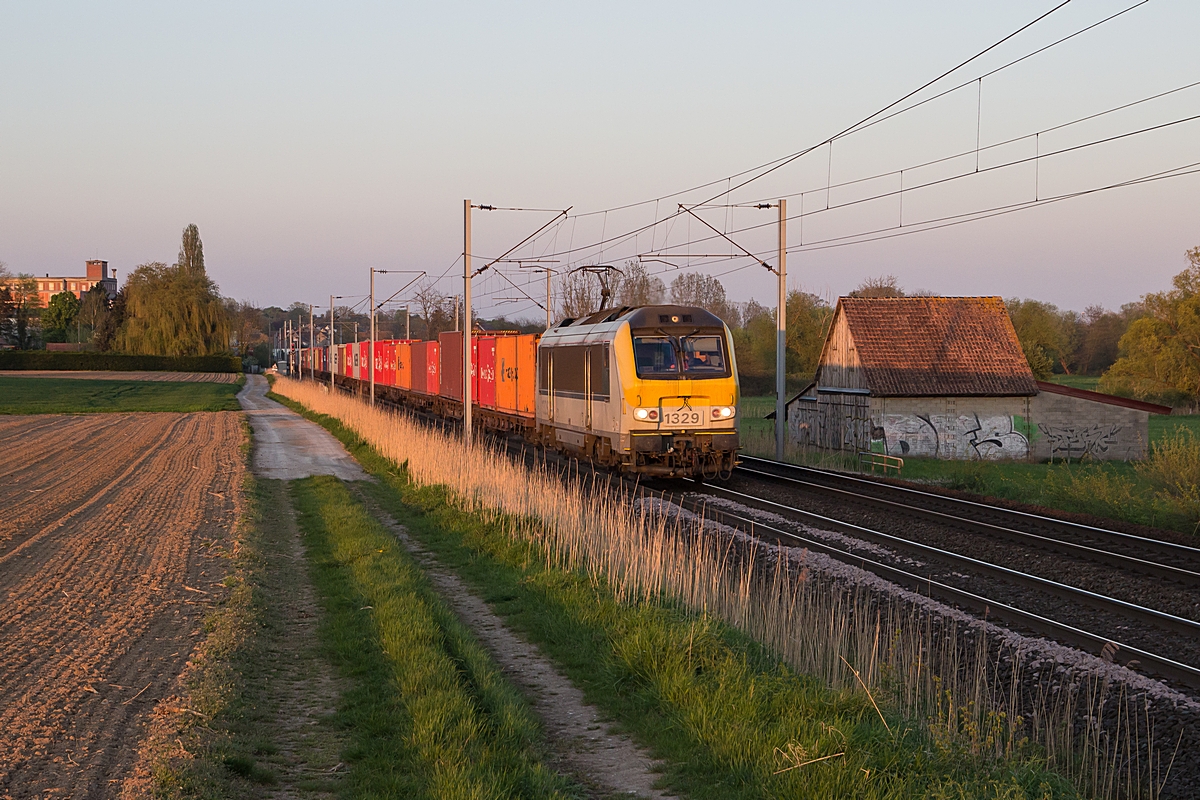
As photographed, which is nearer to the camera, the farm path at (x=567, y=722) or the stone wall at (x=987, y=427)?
the farm path at (x=567, y=722)

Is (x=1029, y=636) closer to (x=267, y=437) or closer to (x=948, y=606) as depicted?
(x=948, y=606)

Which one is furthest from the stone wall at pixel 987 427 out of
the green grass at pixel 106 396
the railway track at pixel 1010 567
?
the green grass at pixel 106 396

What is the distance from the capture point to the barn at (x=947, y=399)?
1374 inches

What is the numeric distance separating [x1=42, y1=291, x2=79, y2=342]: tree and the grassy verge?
150m

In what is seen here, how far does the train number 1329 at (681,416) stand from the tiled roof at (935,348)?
16.5 metres

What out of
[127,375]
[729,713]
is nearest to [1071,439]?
[729,713]

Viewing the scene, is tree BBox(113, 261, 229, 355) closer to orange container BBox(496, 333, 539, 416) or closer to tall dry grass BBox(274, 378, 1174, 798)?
orange container BBox(496, 333, 539, 416)

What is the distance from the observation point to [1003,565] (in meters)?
12.5

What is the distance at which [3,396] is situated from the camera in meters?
62.9

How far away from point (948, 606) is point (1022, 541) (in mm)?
4474

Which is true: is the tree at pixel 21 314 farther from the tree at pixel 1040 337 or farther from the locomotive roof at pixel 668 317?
the locomotive roof at pixel 668 317

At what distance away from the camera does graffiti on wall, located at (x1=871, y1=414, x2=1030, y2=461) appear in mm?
34750

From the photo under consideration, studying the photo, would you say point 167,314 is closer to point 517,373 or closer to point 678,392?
point 517,373

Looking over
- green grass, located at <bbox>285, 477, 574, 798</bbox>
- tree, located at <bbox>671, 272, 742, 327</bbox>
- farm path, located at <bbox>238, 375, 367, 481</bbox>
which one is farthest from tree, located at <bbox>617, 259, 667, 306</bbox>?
green grass, located at <bbox>285, 477, 574, 798</bbox>
